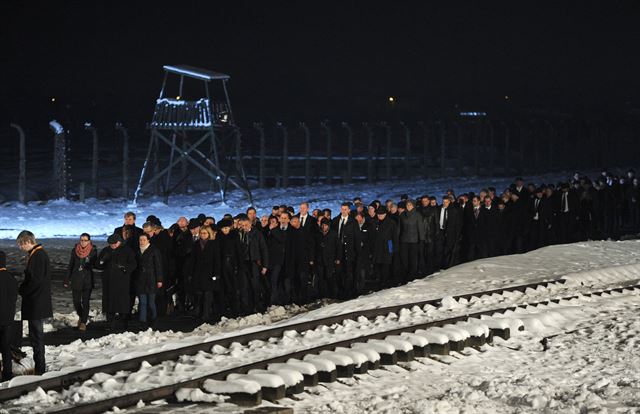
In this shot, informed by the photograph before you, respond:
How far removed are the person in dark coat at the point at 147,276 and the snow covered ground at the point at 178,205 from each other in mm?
14466

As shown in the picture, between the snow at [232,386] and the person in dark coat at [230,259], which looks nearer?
the snow at [232,386]

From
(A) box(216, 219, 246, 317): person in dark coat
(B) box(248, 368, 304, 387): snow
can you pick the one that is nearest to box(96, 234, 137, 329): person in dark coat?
(A) box(216, 219, 246, 317): person in dark coat

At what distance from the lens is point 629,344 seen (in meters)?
14.0

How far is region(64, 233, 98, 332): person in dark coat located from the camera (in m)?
16.0

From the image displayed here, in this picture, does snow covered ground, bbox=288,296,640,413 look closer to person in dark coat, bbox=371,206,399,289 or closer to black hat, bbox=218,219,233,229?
black hat, bbox=218,219,233,229

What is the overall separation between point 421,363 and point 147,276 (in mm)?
5309

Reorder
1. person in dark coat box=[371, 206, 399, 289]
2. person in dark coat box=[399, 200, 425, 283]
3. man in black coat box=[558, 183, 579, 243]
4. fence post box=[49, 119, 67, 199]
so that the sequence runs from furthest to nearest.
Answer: fence post box=[49, 119, 67, 199] < man in black coat box=[558, 183, 579, 243] < person in dark coat box=[399, 200, 425, 283] < person in dark coat box=[371, 206, 399, 289]

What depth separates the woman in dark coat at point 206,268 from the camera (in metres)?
17.5

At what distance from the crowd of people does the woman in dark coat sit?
1cm

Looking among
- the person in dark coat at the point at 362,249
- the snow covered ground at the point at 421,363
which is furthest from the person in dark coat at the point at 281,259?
the person in dark coat at the point at 362,249

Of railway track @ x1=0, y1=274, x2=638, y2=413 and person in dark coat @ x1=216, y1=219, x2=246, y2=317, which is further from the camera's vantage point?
person in dark coat @ x1=216, y1=219, x2=246, y2=317

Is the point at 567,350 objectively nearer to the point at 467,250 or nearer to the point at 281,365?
the point at 281,365

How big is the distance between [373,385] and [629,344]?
154 inches

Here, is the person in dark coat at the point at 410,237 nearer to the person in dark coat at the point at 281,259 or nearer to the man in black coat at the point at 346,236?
the man in black coat at the point at 346,236
